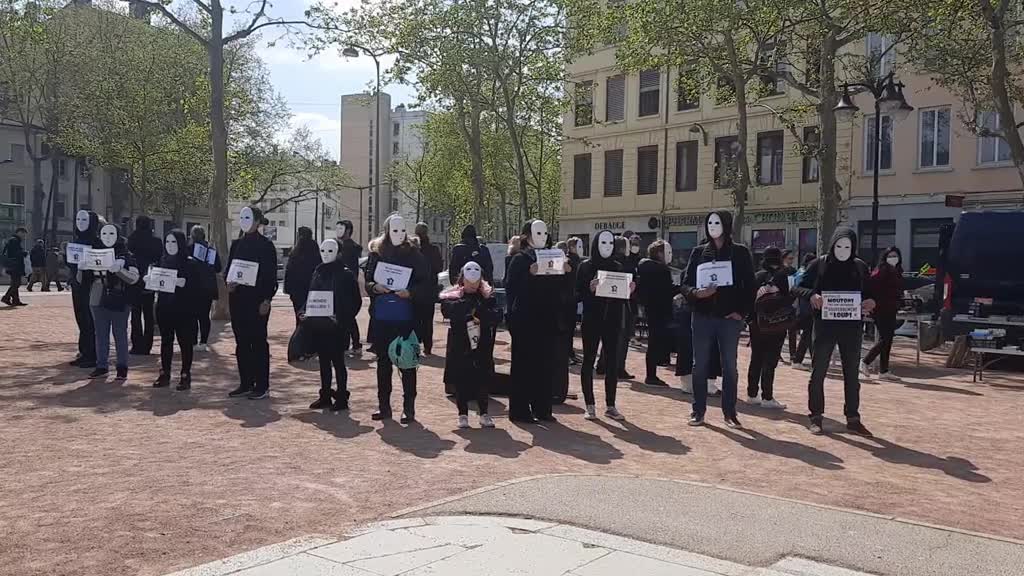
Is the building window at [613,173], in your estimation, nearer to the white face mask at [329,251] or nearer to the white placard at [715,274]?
the white face mask at [329,251]

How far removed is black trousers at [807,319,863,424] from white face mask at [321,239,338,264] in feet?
15.4

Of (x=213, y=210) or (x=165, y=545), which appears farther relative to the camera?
(x=213, y=210)

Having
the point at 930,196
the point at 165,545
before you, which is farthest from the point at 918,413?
the point at 930,196

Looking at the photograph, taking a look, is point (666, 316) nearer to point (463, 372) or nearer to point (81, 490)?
point (463, 372)

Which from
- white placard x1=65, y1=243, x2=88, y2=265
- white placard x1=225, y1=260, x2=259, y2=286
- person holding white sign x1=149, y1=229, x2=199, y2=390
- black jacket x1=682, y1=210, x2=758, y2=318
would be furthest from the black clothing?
white placard x1=65, y1=243, x2=88, y2=265

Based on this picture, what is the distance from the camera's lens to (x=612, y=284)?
9.08 meters

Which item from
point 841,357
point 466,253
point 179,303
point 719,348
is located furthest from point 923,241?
point 179,303

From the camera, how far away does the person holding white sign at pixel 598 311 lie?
9.16m

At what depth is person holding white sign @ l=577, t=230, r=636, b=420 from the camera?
9.16 meters

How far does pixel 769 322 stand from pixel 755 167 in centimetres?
2633

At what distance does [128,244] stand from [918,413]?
9.70 metres

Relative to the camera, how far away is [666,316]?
1167 centimetres

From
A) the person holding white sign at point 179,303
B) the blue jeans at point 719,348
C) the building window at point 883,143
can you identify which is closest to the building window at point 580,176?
the building window at point 883,143

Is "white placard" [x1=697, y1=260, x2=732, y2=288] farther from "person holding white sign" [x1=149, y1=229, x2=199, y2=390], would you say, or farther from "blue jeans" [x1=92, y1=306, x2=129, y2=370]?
"blue jeans" [x1=92, y1=306, x2=129, y2=370]
